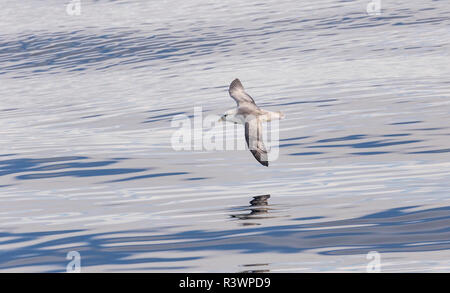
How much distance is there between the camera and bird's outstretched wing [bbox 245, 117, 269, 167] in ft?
49.6

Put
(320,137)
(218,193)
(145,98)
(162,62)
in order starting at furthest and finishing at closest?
1. (162,62)
2. (145,98)
3. (320,137)
4. (218,193)

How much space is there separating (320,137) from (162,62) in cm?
1858

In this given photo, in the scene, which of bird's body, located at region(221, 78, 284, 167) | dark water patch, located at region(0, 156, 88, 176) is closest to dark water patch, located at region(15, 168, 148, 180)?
dark water patch, located at region(0, 156, 88, 176)

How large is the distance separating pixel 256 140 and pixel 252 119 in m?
0.96

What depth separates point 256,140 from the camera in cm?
1576

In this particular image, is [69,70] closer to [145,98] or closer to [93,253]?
[145,98]

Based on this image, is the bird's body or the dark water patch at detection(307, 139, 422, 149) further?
the dark water patch at detection(307, 139, 422, 149)

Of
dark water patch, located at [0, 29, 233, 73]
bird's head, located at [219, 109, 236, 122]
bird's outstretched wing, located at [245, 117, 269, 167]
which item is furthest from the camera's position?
dark water patch, located at [0, 29, 233, 73]

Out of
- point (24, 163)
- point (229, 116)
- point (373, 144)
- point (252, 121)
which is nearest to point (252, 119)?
point (252, 121)

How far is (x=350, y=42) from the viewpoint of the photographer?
37.8 metres

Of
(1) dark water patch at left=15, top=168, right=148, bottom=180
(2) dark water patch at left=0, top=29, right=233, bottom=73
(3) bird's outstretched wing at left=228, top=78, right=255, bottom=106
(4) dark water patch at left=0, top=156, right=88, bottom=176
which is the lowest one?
(1) dark water patch at left=15, top=168, right=148, bottom=180

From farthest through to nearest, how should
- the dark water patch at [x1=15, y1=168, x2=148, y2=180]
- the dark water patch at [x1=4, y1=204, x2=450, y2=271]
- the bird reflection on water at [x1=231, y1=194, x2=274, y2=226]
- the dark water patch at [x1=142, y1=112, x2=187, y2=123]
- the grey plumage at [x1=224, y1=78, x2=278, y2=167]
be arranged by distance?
the dark water patch at [x1=142, y1=112, x2=187, y2=123]
the dark water patch at [x1=15, y1=168, x2=148, y2=180]
the grey plumage at [x1=224, y1=78, x2=278, y2=167]
the bird reflection on water at [x1=231, y1=194, x2=274, y2=226]
the dark water patch at [x1=4, y1=204, x2=450, y2=271]

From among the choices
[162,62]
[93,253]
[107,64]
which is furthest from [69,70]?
[93,253]

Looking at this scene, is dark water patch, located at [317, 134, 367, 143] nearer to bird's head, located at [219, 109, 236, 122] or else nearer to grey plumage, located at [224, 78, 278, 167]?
grey plumage, located at [224, 78, 278, 167]
